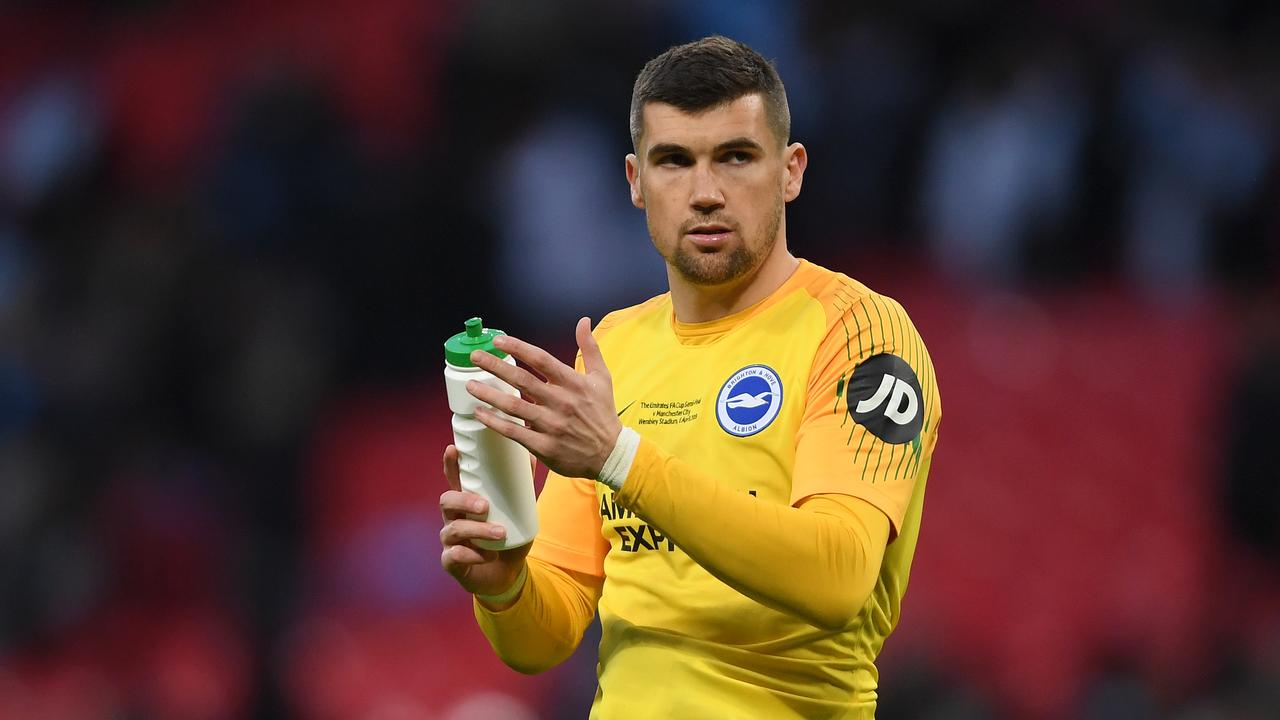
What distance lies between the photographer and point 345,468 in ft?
22.2

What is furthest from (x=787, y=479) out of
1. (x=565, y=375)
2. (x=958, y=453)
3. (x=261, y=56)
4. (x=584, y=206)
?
(x=261, y=56)

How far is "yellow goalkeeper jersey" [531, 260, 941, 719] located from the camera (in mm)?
2643

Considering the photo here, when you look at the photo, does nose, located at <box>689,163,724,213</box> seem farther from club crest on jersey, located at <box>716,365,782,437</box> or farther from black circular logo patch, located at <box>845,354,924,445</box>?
black circular logo patch, located at <box>845,354,924,445</box>

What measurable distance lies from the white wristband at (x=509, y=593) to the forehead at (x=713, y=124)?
906mm

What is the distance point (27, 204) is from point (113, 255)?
0.64 meters

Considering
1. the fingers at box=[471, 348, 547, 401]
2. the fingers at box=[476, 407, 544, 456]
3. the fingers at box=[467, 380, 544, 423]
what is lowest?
the fingers at box=[476, 407, 544, 456]

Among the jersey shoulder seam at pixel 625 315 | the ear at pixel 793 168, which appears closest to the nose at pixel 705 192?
the ear at pixel 793 168

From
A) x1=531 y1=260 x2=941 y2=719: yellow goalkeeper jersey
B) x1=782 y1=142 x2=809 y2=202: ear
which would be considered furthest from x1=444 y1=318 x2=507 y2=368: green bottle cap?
x1=782 y1=142 x2=809 y2=202: ear

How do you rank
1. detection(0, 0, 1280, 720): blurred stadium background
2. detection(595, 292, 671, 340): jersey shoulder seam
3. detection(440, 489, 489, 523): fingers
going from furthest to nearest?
detection(0, 0, 1280, 720): blurred stadium background < detection(595, 292, 671, 340): jersey shoulder seam < detection(440, 489, 489, 523): fingers

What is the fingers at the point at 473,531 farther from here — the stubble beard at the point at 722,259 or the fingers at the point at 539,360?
the stubble beard at the point at 722,259

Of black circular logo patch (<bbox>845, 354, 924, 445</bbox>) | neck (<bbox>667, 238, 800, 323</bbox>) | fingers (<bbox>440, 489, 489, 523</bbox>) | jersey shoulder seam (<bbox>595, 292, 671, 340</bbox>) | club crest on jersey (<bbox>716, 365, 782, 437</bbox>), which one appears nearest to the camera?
fingers (<bbox>440, 489, 489, 523</bbox>)

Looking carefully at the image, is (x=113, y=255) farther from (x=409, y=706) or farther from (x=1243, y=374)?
(x=1243, y=374)

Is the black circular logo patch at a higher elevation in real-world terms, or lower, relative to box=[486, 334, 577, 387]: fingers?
higher

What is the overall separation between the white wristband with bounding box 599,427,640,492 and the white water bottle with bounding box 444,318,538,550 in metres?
0.17
